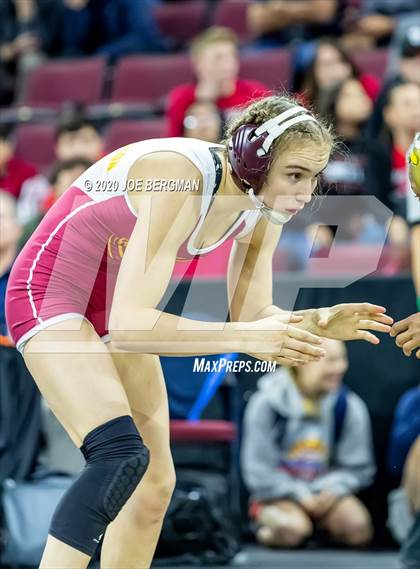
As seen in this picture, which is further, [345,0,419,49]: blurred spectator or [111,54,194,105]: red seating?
[111,54,194,105]: red seating

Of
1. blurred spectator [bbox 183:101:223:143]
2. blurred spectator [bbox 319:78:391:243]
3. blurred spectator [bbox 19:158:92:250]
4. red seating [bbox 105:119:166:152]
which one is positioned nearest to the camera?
blurred spectator [bbox 319:78:391:243]

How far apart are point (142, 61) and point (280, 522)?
3.79 metres

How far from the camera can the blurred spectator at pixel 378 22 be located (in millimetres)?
7609

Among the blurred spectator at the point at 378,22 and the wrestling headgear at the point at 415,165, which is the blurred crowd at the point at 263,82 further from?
the wrestling headgear at the point at 415,165

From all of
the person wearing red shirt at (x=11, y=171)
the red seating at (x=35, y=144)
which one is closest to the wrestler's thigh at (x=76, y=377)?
the person wearing red shirt at (x=11, y=171)

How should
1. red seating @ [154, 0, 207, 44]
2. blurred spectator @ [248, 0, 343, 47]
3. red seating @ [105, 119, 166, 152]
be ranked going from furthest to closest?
1. red seating @ [154, 0, 207, 44]
2. blurred spectator @ [248, 0, 343, 47]
3. red seating @ [105, 119, 166, 152]

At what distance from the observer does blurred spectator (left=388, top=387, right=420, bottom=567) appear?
5.07 m

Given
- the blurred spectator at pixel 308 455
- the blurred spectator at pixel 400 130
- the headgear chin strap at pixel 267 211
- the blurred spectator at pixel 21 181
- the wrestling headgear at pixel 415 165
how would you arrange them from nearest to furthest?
the headgear chin strap at pixel 267 211, the wrestling headgear at pixel 415 165, the blurred spectator at pixel 308 455, the blurred spectator at pixel 400 130, the blurred spectator at pixel 21 181

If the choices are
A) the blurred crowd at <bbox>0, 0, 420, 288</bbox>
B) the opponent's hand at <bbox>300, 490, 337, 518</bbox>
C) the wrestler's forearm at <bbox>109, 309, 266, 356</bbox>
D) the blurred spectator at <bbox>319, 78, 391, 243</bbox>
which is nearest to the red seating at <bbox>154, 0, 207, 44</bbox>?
the blurred crowd at <bbox>0, 0, 420, 288</bbox>

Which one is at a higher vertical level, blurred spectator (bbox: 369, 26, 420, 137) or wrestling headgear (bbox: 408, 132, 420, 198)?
blurred spectator (bbox: 369, 26, 420, 137)

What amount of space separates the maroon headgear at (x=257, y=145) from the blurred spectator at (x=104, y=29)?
5.35 meters

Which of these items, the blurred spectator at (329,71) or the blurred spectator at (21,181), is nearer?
the blurred spectator at (329,71)

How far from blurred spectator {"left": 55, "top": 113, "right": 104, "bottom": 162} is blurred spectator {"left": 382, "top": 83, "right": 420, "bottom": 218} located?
157 cm

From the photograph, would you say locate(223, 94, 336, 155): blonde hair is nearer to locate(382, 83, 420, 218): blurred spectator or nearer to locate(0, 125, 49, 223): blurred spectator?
locate(382, 83, 420, 218): blurred spectator
